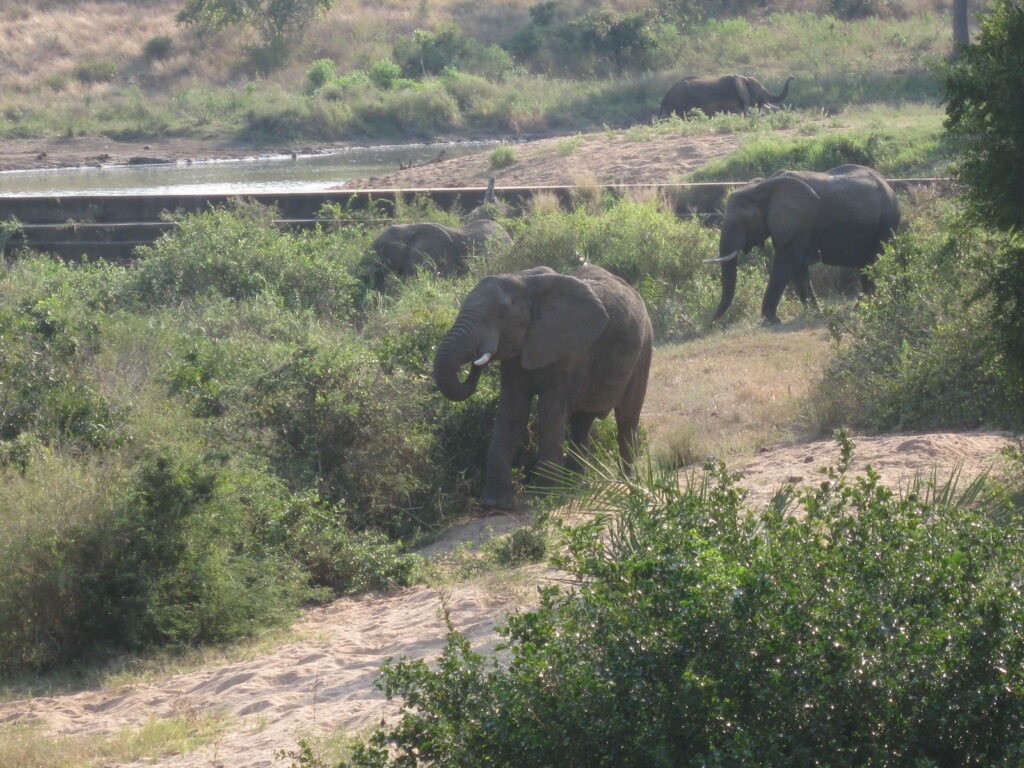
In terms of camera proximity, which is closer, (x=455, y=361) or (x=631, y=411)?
(x=455, y=361)

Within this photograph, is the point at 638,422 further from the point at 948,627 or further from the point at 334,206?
the point at 334,206

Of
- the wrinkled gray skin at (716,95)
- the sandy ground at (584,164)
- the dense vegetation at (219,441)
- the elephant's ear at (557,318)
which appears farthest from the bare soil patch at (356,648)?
the wrinkled gray skin at (716,95)

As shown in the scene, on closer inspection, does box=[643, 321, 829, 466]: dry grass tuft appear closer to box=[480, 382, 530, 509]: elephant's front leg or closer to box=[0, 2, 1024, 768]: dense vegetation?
box=[0, 2, 1024, 768]: dense vegetation

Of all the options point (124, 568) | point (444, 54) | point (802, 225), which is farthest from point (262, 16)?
point (124, 568)

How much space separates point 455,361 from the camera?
924 cm

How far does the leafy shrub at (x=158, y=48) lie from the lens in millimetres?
54844

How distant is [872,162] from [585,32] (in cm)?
2934

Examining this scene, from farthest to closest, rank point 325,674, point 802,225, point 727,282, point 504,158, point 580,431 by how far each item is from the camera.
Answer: point 504,158, point 727,282, point 802,225, point 580,431, point 325,674

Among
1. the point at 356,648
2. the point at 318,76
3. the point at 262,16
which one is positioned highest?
A: the point at 262,16

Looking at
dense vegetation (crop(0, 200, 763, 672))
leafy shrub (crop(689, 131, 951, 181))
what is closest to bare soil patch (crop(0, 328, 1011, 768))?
dense vegetation (crop(0, 200, 763, 672))

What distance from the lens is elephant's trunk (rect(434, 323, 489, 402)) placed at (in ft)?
30.3

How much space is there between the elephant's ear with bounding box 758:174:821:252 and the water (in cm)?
1627

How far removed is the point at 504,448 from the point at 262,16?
4884cm

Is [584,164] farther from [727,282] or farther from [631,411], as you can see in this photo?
[631,411]
